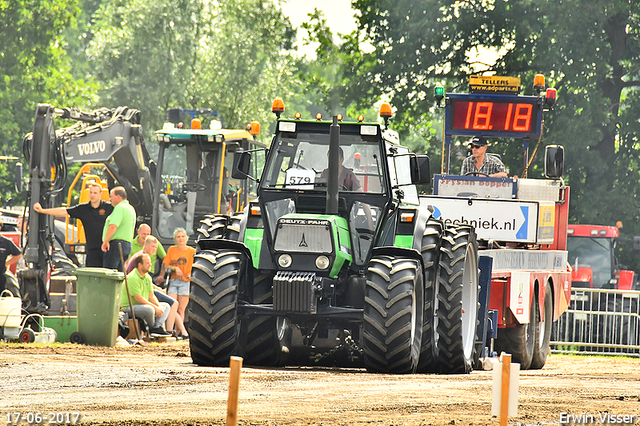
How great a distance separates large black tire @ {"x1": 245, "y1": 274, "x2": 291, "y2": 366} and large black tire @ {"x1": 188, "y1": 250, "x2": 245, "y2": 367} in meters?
0.36

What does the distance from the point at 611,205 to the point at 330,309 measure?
2265 cm

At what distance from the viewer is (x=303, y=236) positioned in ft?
33.5

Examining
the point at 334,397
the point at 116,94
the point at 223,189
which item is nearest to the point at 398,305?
the point at 334,397

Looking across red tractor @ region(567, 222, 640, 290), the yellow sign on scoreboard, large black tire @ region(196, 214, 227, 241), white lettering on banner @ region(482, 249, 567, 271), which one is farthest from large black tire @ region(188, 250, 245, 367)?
red tractor @ region(567, 222, 640, 290)

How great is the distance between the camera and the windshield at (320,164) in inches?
426

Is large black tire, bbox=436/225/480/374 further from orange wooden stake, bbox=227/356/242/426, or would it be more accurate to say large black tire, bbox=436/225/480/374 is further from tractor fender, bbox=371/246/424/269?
orange wooden stake, bbox=227/356/242/426

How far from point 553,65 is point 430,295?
20818mm

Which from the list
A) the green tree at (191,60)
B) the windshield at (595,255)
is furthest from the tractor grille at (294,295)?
the green tree at (191,60)

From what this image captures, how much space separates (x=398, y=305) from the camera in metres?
9.77

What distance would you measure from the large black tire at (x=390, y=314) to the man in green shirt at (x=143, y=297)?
5.70 meters

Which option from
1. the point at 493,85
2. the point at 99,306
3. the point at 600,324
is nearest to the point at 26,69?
the point at 600,324

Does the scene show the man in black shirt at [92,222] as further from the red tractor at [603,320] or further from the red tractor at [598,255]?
the red tractor at [598,255]

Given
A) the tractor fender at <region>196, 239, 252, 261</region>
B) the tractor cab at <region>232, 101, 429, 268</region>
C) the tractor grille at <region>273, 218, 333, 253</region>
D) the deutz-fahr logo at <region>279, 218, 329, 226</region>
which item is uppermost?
the tractor cab at <region>232, 101, 429, 268</region>

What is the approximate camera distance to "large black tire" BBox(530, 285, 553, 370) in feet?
49.4
